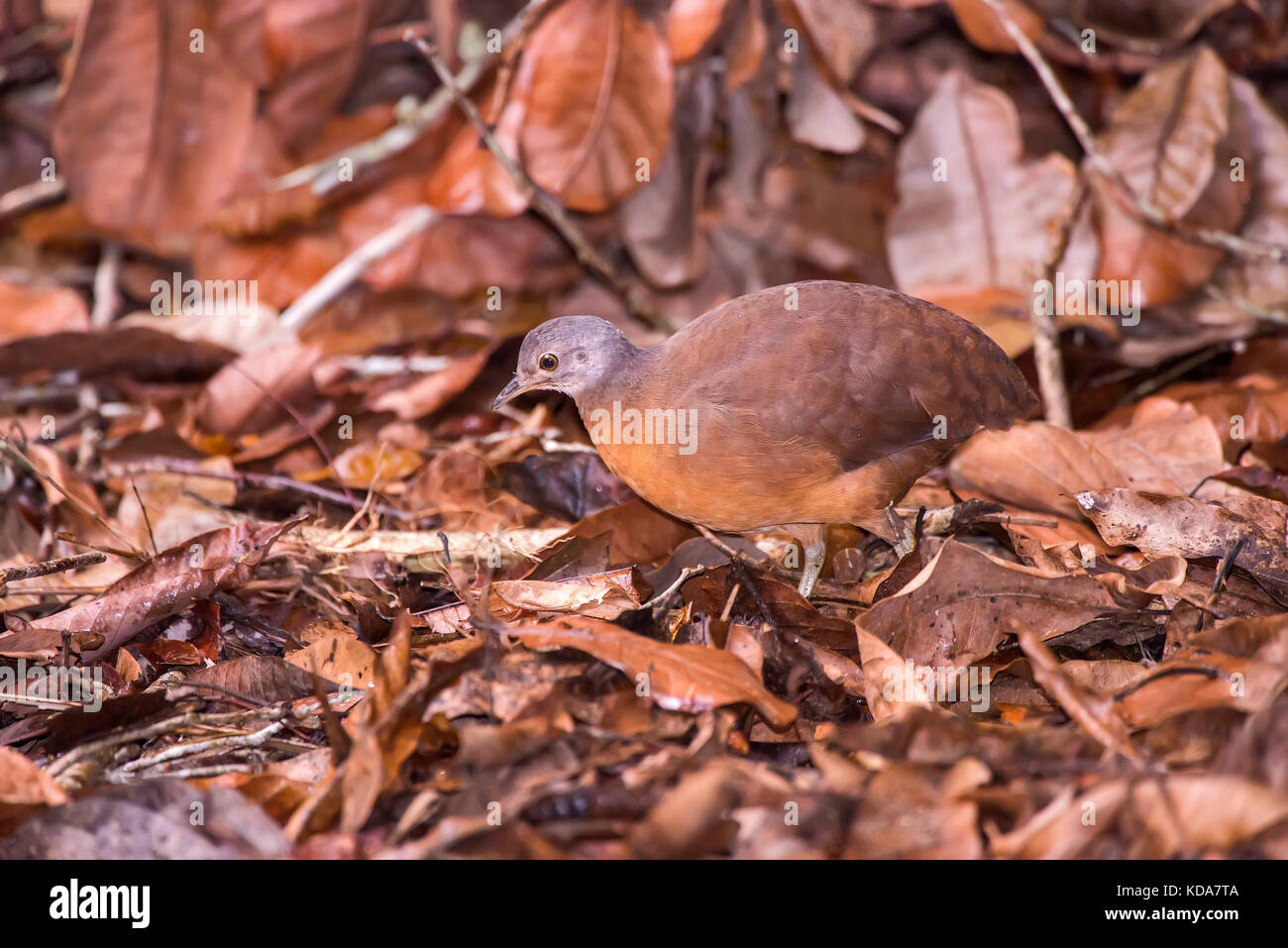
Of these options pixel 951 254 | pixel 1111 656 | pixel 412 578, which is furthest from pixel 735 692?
pixel 951 254

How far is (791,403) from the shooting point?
3.28 meters

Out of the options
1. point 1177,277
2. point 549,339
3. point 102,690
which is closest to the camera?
point 102,690

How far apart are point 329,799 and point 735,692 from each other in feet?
2.62

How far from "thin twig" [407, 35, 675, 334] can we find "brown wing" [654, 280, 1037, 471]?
1432 millimetres

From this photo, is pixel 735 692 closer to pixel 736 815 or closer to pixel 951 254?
pixel 736 815

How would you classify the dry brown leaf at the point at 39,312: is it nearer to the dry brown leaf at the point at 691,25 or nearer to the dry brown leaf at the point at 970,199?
the dry brown leaf at the point at 691,25

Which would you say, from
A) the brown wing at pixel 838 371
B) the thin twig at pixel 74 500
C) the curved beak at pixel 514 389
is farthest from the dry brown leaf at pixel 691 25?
the thin twig at pixel 74 500

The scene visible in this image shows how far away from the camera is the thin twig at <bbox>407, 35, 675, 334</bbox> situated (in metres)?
4.66

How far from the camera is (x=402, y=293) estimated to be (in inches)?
208

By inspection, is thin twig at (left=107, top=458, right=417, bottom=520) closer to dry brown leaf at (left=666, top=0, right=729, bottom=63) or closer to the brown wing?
the brown wing

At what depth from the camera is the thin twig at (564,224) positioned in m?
4.66

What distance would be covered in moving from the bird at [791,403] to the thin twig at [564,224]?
132cm

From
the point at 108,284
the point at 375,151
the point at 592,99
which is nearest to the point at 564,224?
the point at 592,99

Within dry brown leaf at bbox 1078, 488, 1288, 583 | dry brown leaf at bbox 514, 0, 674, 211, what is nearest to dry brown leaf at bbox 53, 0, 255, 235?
dry brown leaf at bbox 514, 0, 674, 211
